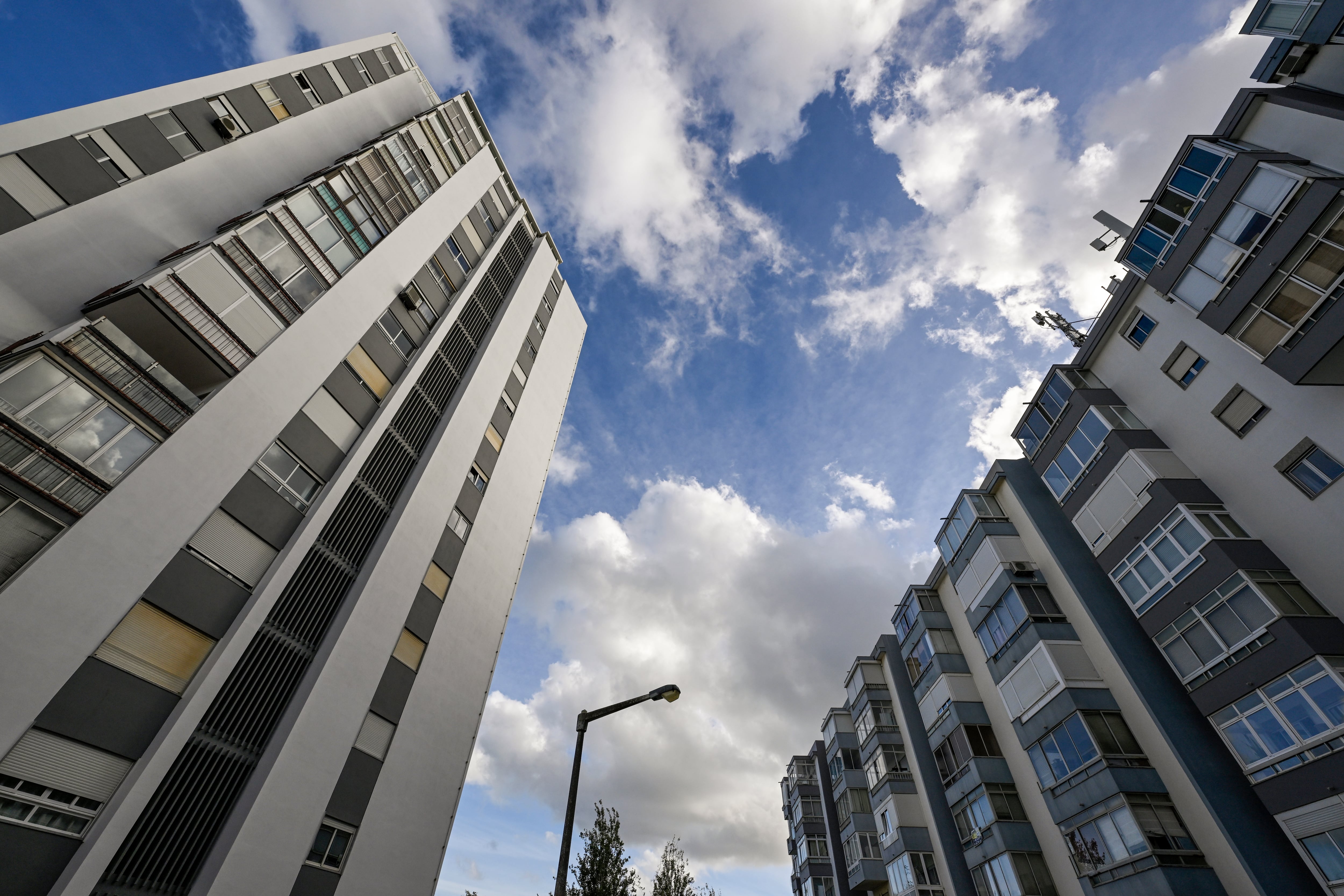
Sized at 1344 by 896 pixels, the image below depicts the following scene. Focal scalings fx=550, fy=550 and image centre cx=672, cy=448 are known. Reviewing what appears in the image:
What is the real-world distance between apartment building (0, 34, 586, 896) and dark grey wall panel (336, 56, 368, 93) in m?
0.14

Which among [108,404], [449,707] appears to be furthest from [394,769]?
[108,404]

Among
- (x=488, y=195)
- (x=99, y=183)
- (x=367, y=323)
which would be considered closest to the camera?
(x=99, y=183)

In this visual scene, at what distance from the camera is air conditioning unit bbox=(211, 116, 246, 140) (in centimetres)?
1800

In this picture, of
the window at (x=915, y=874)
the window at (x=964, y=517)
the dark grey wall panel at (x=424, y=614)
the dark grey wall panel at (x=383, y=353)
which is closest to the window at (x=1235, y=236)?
the window at (x=964, y=517)

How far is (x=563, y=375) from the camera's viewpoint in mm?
36250

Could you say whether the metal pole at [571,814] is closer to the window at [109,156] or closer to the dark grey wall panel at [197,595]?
the dark grey wall panel at [197,595]

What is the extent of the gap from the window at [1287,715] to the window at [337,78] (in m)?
40.0

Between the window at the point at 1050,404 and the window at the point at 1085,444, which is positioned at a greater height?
the window at the point at 1050,404

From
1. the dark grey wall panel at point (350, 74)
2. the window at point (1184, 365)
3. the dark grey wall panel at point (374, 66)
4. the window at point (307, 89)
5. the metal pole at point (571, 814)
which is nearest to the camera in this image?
the metal pole at point (571, 814)

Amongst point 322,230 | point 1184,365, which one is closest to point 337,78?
point 322,230

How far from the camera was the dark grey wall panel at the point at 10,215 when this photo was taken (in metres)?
12.4

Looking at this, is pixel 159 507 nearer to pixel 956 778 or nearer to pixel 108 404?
pixel 108 404

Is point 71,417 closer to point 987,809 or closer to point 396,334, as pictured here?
point 396,334

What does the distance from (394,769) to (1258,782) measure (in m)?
25.8
